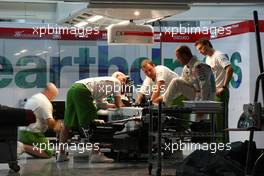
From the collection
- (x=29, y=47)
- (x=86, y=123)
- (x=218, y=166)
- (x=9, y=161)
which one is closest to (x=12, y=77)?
(x=29, y=47)

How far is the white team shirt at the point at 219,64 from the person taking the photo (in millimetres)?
7355

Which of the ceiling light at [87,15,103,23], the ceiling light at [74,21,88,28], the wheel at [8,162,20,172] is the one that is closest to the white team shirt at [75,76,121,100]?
the ceiling light at [87,15,103,23]

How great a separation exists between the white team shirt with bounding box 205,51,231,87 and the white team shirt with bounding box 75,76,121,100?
3.89 feet

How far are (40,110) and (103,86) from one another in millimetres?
1009

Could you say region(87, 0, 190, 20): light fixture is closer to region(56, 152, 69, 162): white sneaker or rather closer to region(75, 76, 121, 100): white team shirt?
region(75, 76, 121, 100): white team shirt

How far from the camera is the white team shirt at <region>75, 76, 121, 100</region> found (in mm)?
7473

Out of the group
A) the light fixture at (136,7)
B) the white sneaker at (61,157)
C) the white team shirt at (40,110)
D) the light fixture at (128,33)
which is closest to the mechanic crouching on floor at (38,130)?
the white team shirt at (40,110)

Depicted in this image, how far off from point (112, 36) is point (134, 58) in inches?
96.9

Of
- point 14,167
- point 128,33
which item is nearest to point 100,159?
point 128,33

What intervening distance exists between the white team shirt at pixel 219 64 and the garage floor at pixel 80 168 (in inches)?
44.9

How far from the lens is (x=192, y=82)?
6.51m

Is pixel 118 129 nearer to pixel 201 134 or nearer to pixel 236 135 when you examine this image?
pixel 201 134

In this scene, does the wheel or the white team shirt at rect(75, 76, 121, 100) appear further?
the white team shirt at rect(75, 76, 121, 100)

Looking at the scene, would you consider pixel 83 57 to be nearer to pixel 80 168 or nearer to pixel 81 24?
pixel 81 24
